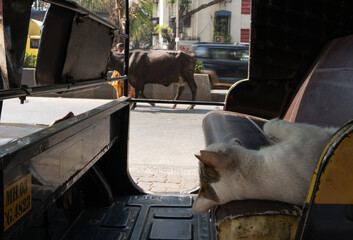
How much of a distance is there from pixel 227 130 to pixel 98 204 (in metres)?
1.22

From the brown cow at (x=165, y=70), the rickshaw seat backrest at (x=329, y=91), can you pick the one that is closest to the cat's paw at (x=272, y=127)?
the rickshaw seat backrest at (x=329, y=91)

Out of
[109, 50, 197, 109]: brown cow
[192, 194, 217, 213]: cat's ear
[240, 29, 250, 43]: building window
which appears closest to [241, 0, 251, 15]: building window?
[240, 29, 250, 43]: building window

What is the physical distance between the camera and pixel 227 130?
10.1 ft

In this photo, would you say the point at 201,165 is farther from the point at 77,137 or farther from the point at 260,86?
the point at 260,86

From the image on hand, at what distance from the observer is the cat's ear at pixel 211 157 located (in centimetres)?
182

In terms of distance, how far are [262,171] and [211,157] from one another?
26 cm

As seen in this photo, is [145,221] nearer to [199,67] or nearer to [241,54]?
[199,67]

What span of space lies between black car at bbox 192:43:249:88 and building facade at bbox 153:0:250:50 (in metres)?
11.6

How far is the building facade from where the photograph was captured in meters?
29.4

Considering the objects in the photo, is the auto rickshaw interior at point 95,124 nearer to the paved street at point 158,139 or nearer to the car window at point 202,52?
the paved street at point 158,139

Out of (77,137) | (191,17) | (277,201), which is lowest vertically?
(277,201)

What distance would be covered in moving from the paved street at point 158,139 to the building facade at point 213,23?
17012 mm

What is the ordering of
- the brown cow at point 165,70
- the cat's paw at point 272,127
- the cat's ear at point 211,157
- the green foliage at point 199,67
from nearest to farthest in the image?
the cat's ear at point 211,157, the cat's paw at point 272,127, the brown cow at point 165,70, the green foliage at point 199,67

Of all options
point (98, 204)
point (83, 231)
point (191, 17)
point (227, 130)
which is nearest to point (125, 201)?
point (98, 204)
